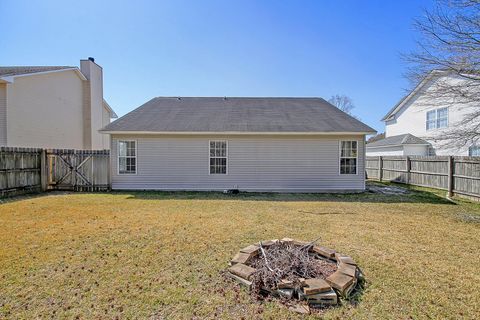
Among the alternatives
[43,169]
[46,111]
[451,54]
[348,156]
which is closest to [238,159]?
[348,156]

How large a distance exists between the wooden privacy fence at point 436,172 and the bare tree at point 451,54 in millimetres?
2963

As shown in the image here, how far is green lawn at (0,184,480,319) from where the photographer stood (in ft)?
9.40

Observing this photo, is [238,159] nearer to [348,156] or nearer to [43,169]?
[348,156]

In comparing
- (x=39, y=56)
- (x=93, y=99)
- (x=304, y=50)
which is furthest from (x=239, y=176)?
(x=39, y=56)

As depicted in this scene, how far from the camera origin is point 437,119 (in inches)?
682

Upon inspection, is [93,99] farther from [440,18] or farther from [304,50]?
[440,18]

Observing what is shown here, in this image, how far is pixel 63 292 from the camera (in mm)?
3133

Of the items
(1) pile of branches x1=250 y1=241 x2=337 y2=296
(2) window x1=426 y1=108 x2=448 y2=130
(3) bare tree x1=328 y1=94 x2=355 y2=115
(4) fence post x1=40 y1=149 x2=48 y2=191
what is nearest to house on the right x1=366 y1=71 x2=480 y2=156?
(2) window x1=426 y1=108 x2=448 y2=130

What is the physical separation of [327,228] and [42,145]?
48.7 ft

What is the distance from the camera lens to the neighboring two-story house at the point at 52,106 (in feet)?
39.2

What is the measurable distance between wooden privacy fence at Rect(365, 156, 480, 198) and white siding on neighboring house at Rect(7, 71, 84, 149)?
764 inches

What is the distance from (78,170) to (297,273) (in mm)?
11632

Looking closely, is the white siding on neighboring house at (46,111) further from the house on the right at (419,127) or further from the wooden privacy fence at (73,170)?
the house on the right at (419,127)

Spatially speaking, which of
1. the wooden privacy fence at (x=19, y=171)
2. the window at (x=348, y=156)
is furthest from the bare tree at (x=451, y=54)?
the wooden privacy fence at (x=19, y=171)
